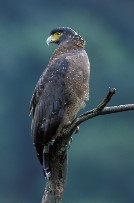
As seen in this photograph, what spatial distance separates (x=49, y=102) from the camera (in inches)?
252

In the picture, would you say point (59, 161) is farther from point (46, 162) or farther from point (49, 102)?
point (49, 102)

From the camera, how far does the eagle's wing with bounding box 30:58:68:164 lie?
6250mm

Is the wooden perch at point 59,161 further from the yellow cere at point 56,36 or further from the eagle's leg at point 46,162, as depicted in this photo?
the yellow cere at point 56,36

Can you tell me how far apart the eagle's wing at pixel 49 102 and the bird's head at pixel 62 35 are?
0.88ft

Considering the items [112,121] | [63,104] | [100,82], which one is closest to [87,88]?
[63,104]

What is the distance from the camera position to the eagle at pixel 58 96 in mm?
6246

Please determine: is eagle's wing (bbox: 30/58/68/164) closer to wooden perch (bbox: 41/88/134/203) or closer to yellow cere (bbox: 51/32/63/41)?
wooden perch (bbox: 41/88/134/203)

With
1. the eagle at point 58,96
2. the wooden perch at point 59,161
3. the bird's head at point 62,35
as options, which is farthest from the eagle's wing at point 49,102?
the bird's head at point 62,35

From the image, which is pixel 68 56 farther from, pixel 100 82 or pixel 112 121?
pixel 112 121

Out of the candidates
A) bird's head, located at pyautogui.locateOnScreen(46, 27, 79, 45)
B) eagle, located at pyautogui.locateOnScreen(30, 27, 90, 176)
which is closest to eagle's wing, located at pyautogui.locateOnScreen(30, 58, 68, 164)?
eagle, located at pyautogui.locateOnScreen(30, 27, 90, 176)

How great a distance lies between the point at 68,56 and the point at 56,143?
688mm

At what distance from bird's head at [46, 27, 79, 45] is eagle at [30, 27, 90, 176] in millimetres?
186

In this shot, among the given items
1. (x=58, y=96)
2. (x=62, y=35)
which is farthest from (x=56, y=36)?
(x=58, y=96)

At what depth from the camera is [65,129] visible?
20.4 ft
